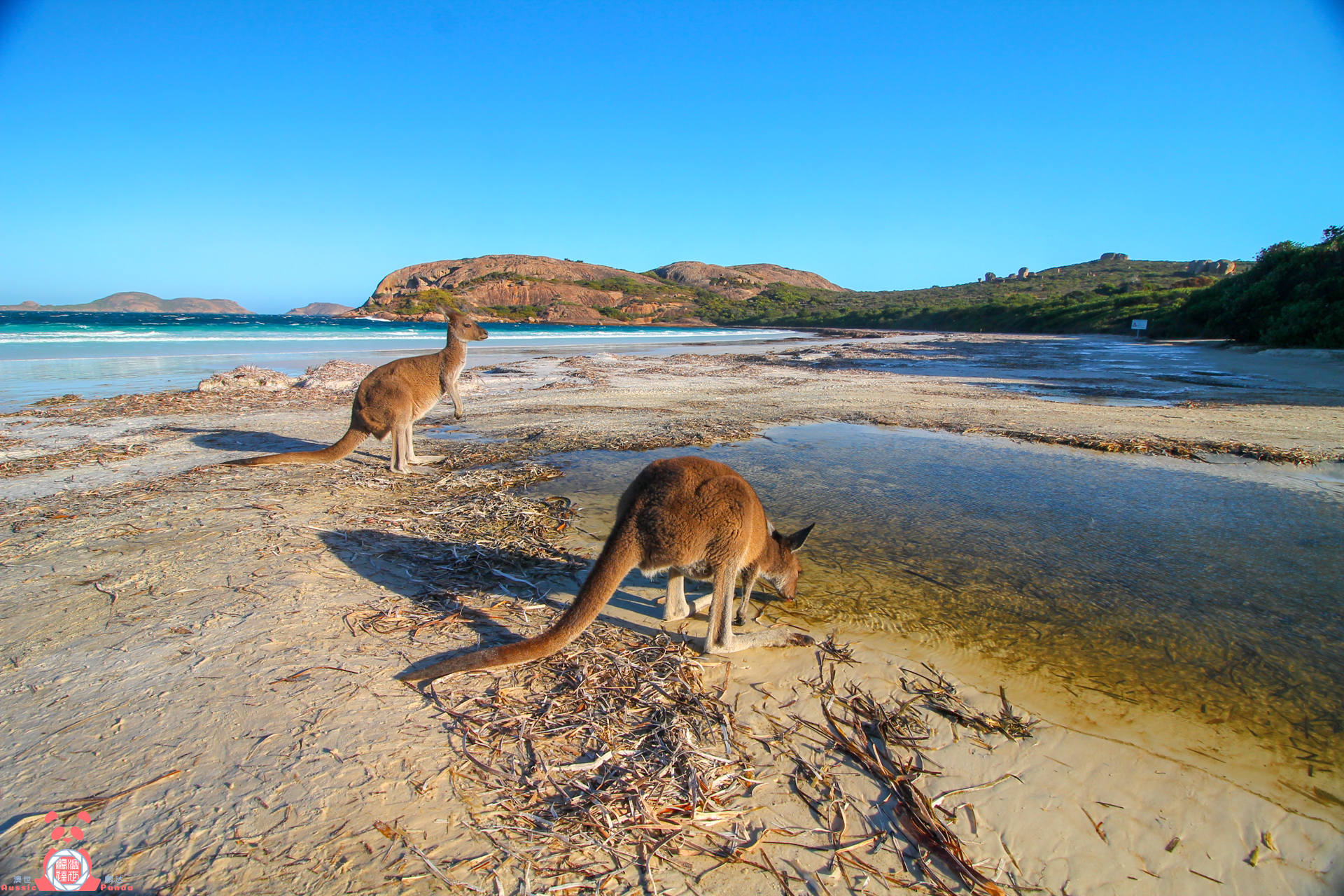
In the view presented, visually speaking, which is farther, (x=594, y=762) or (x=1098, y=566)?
(x=1098, y=566)

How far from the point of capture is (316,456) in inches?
263

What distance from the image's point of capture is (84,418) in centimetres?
970

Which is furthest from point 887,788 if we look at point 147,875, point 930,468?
point 930,468

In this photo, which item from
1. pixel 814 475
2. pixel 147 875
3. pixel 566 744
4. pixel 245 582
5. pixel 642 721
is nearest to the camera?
pixel 147 875

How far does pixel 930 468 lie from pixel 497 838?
21.7ft

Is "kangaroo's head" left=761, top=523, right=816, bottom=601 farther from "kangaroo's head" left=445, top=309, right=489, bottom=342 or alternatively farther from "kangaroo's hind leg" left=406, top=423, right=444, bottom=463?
"kangaroo's head" left=445, top=309, right=489, bottom=342

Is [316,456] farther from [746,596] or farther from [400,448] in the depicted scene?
[746,596]

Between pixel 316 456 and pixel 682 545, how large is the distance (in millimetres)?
5449

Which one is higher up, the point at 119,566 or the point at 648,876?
the point at 119,566

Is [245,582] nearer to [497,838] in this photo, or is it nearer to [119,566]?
[119,566]

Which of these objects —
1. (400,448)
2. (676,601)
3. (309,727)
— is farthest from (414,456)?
(309,727)

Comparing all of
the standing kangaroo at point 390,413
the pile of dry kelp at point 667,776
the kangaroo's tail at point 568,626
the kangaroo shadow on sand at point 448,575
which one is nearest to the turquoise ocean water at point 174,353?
the standing kangaroo at point 390,413

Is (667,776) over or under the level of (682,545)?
under

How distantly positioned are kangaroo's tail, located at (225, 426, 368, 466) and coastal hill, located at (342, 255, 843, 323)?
7120 centimetres
